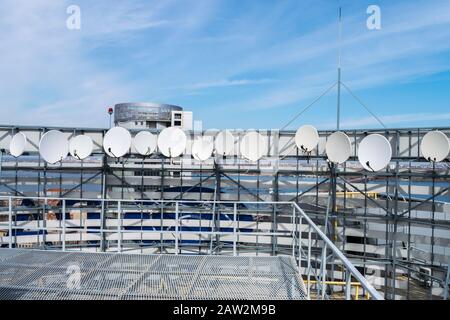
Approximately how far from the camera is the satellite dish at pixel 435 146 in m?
10.0

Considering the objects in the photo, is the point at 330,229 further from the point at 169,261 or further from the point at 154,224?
the point at 169,261

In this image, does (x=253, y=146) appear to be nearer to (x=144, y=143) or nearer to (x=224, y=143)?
(x=224, y=143)

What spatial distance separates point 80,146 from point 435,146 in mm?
9917

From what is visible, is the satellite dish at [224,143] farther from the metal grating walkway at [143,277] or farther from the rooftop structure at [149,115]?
the rooftop structure at [149,115]

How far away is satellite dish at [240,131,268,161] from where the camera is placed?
1170 cm

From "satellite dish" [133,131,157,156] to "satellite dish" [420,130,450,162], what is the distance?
25.3 ft

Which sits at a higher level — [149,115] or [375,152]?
[149,115]

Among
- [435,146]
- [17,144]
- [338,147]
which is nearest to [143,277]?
[338,147]

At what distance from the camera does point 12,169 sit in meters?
13.2

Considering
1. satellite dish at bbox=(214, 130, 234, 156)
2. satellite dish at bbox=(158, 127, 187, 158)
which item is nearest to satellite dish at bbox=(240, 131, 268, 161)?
satellite dish at bbox=(214, 130, 234, 156)

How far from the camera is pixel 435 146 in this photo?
10.2m

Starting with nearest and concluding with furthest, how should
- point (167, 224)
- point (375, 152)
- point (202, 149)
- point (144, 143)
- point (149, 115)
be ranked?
point (375, 152) < point (202, 149) < point (144, 143) < point (167, 224) < point (149, 115)

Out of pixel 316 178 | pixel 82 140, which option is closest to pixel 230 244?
pixel 316 178
